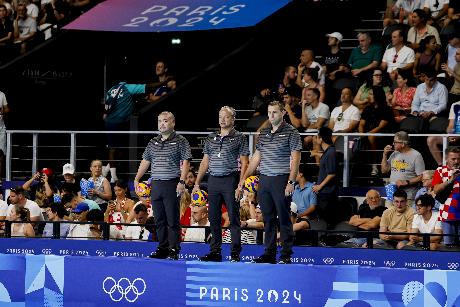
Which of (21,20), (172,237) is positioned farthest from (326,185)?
(21,20)

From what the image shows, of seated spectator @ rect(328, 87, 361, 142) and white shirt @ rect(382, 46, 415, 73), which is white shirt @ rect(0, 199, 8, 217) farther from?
white shirt @ rect(382, 46, 415, 73)

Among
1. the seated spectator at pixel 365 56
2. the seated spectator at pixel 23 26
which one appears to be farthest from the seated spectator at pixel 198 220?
the seated spectator at pixel 23 26

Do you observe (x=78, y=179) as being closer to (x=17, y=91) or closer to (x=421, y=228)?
(x=17, y=91)

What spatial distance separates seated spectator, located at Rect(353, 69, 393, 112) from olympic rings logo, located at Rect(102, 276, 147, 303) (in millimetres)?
6179

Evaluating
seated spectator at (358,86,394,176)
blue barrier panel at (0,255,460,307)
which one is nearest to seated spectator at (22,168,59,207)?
blue barrier panel at (0,255,460,307)

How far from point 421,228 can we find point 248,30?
916cm

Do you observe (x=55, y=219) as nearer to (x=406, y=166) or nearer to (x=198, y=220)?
(x=198, y=220)

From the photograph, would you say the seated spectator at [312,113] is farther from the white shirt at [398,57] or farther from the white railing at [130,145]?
the white shirt at [398,57]

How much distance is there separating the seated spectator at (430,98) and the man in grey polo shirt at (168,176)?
5.65m

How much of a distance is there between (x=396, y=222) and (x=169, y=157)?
3.85m

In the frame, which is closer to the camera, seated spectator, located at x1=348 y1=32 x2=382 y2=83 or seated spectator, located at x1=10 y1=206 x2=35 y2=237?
seated spectator, located at x1=10 y1=206 x2=35 y2=237

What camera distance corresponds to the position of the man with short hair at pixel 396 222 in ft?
63.5

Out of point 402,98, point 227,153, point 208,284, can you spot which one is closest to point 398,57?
point 402,98

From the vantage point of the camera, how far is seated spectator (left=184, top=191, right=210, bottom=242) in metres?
19.8
